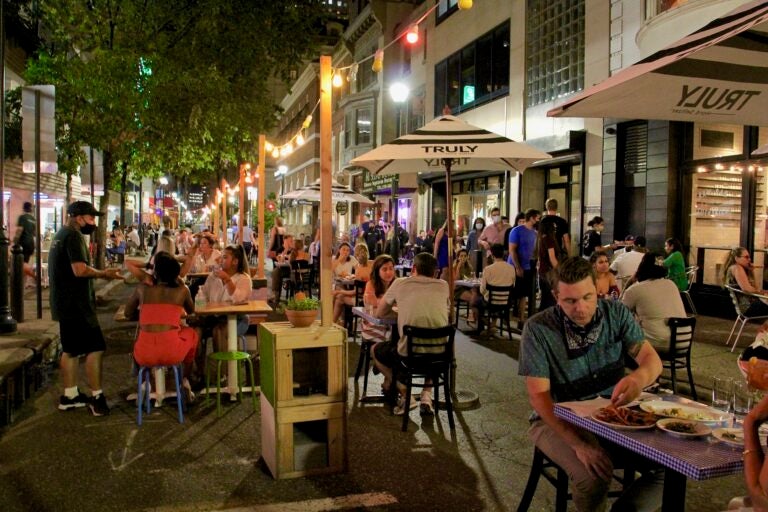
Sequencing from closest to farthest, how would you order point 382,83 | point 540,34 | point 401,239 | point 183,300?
point 183,300 < point 540,34 < point 401,239 < point 382,83

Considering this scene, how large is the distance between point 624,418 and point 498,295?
7020 millimetres

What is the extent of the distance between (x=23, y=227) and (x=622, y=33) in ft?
47.9

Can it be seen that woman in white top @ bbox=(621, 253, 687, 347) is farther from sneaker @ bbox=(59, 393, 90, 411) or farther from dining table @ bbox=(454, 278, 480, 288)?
sneaker @ bbox=(59, 393, 90, 411)

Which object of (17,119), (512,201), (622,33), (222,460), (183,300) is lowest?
(222,460)

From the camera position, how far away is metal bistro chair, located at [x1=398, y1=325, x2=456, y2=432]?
19.2 ft

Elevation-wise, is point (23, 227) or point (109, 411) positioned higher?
point (23, 227)

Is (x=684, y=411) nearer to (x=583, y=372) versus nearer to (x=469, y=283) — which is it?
(x=583, y=372)

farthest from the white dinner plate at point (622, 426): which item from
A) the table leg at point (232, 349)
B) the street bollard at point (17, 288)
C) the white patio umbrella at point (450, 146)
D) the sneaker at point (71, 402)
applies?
the street bollard at point (17, 288)

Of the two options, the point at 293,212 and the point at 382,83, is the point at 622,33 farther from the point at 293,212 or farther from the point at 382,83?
the point at 293,212

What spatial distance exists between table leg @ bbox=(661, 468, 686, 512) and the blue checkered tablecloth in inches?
6.2

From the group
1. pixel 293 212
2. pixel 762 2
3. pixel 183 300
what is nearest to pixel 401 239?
pixel 183 300

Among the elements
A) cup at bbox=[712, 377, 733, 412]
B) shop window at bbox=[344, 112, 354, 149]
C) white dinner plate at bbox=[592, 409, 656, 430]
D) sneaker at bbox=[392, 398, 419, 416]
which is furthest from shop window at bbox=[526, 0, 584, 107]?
shop window at bbox=[344, 112, 354, 149]

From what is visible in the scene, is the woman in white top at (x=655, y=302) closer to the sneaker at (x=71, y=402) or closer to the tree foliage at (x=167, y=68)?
the sneaker at (x=71, y=402)

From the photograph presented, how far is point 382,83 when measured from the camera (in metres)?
30.3
